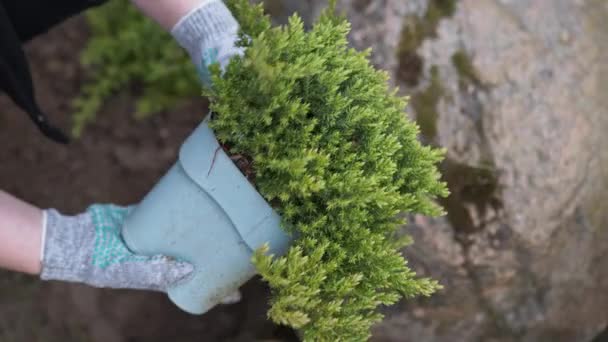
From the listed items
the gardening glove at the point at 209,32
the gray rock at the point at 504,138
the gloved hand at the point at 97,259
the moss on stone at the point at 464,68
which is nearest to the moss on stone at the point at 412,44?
the gray rock at the point at 504,138

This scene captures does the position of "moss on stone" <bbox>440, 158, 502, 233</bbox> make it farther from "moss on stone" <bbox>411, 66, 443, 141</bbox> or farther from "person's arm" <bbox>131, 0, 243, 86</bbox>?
"person's arm" <bbox>131, 0, 243, 86</bbox>

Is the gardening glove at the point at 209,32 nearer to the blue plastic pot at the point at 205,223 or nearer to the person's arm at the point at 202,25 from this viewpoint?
the person's arm at the point at 202,25

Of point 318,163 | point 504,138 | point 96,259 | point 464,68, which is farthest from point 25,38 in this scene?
point 504,138

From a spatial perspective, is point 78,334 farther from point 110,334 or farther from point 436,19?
point 436,19

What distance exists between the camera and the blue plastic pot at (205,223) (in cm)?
135

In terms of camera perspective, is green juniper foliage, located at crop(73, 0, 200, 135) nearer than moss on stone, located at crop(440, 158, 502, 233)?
No

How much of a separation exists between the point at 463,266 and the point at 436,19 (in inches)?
34.5

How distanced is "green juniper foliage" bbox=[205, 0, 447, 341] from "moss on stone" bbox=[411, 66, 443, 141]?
688 millimetres

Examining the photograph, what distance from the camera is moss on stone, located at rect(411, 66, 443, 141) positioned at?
2033 millimetres

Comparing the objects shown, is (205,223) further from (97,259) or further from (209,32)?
(209,32)

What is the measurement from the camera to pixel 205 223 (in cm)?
144

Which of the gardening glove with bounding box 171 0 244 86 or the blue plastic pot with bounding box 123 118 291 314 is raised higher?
the gardening glove with bounding box 171 0 244 86

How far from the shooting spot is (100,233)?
1.65 meters

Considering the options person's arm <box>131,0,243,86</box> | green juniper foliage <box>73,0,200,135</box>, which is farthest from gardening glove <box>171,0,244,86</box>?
green juniper foliage <box>73,0,200,135</box>
